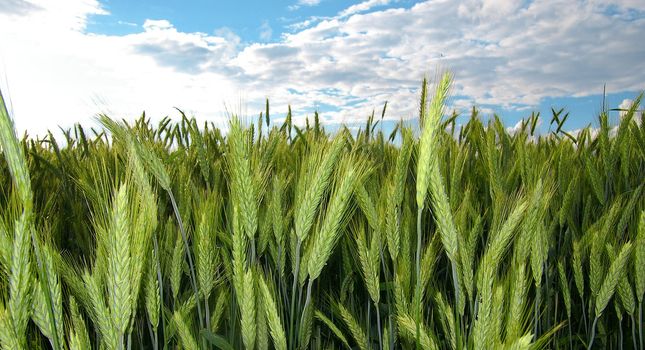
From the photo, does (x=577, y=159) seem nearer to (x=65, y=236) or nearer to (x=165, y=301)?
(x=165, y=301)

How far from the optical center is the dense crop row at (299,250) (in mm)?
1209

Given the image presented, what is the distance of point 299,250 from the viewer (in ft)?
4.95

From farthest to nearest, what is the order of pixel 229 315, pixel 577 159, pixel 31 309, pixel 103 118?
pixel 577 159
pixel 103 118
pixel 229 315
pixel 31 309

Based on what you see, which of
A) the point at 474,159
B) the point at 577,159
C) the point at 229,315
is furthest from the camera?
the point at 577,159

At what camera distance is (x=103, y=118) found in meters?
1.80

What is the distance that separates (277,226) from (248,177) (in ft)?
0.62

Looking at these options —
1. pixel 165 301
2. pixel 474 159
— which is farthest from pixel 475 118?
pixel 165 301

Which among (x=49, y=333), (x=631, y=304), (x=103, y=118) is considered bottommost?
(x=631, y=304)

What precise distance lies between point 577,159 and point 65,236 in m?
2.57

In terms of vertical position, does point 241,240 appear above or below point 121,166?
below

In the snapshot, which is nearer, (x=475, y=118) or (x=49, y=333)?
(x=49, y=333)

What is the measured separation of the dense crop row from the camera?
1209 millimetres

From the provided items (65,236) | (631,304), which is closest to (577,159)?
(631,304)

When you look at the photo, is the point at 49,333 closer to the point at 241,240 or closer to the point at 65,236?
the point at 241,240
